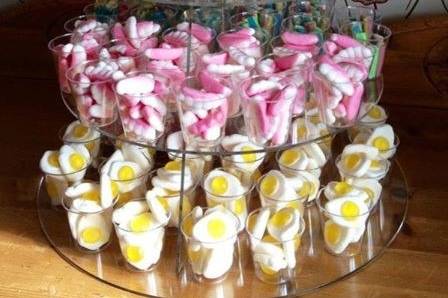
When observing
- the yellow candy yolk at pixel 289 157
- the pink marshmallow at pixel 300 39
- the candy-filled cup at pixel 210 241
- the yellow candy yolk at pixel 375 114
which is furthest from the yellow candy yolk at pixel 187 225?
the yellow candy yolk at pixel 375 114

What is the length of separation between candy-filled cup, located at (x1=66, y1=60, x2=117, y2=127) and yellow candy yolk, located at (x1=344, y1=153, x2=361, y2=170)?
0.42 m

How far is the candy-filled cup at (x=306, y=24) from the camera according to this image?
4.02 ft

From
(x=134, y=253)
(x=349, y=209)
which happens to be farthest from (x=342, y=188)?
(x=134, y=253)

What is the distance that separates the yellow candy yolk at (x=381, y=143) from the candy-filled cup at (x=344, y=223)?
15 cm

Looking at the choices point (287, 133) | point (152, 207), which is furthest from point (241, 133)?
point (152, 207)

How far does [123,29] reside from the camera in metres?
1.18

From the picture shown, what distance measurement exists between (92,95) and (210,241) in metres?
0.28

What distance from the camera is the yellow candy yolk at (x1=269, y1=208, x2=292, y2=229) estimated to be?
3.66ft

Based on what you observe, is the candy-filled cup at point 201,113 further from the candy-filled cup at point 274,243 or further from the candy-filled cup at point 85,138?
the candy-filled cup at point 85,138

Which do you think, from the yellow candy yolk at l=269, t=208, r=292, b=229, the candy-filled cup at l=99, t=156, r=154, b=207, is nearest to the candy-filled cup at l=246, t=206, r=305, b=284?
the yellow candy yolk at l=269, t=208, r=292, b=229

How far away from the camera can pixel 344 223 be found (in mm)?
1138

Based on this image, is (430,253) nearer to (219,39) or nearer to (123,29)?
(219,39)

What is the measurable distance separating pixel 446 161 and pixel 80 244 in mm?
715

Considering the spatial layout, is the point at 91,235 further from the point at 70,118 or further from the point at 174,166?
the point at 70,118
